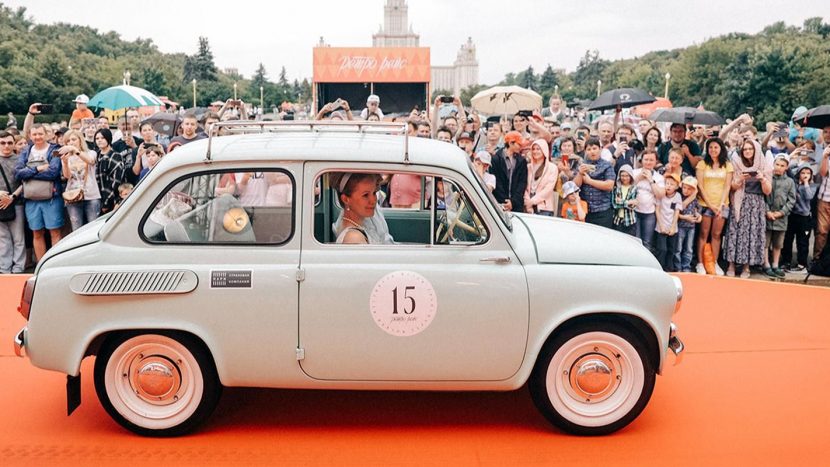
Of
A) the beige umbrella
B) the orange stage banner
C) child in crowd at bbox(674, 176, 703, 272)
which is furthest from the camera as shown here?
the orange stage banner

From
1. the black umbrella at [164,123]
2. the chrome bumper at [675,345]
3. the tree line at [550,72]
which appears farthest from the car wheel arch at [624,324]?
the tree line at [550,72]

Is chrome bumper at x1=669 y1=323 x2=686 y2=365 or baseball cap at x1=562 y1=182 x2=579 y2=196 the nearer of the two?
chrome bumper at x1=669 y1=323 x2=686 y2=365

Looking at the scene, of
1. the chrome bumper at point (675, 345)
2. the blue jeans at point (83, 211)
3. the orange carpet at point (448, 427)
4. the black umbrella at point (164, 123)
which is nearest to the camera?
the orange carpet at point (448, 427)

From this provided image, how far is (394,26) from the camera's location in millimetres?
164000

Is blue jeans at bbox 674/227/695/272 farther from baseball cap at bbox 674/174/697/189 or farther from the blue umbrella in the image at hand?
the blue umbrella

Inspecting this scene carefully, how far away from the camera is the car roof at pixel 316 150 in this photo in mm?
4180

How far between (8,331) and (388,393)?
360cm

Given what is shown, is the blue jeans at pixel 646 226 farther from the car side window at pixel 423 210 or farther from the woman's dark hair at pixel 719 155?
the car side window at pixel 423 210

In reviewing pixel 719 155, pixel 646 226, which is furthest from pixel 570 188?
pixel 719 155

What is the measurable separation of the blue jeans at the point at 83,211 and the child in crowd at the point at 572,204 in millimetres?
6069

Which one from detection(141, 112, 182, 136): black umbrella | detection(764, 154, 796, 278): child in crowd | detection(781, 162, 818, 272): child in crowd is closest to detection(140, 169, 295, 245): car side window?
detection(764, 154, 796, 278): child in crowd

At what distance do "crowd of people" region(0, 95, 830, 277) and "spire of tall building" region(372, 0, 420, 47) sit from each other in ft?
518

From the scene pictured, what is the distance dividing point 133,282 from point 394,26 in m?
167

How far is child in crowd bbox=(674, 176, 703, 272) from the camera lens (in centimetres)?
905
